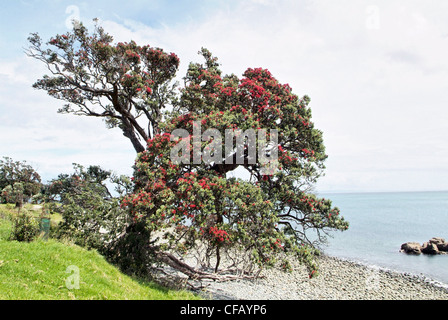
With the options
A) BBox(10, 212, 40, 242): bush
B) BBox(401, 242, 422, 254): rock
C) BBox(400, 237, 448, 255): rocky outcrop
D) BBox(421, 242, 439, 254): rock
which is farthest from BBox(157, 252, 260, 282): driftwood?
BBox(421, 242, 439, 254): rock

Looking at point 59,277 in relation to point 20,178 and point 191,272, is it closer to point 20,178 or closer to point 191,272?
point 191,272

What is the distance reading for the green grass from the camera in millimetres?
7937

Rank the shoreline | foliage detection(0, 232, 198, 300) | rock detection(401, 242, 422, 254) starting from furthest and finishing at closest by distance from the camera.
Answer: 1. rock detection(401, 242, 422, 254)
2. the shoreline
3. foliage detection(0, 232, 198, 300)

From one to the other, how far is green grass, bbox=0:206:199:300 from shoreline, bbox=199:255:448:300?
6375 mm

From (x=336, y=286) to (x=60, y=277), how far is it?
21.1 m

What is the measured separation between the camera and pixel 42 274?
8.80 meters

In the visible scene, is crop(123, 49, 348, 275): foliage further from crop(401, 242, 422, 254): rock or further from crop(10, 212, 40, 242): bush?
crop(401, 242, 422, 254): rock

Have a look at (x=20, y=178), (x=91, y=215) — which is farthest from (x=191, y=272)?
(x=20, y=178)

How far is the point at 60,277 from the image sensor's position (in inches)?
351
